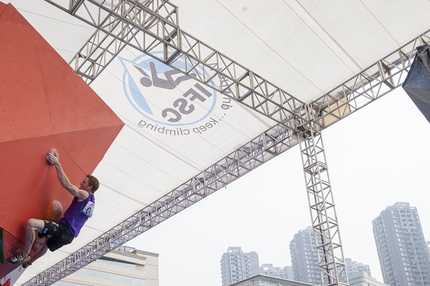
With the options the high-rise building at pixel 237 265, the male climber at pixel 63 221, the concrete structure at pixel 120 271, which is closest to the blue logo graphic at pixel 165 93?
the male climber at pixel 63 221

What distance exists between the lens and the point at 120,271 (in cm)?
4322

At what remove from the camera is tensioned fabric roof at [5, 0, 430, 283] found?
9766mm

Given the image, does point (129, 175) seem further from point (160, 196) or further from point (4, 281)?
point (4, 281)

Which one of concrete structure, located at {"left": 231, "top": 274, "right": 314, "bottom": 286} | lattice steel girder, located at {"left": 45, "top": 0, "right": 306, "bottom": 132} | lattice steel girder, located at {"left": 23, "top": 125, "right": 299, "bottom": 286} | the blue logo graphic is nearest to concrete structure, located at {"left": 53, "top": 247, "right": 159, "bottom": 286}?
concrete structure, located at {"left": 231, "top": 274, "right": 314, "bottom": 286}

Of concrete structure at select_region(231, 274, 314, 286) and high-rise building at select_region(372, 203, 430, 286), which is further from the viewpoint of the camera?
high-rise building at select_region(372, 203, 430, 286)

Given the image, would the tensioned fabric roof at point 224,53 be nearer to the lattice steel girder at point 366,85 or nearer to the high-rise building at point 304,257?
the lattice steel girder at point 366,85

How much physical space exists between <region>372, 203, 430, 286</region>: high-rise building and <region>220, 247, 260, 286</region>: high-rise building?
1108 inches

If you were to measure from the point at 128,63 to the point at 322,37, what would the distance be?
4.71 meters

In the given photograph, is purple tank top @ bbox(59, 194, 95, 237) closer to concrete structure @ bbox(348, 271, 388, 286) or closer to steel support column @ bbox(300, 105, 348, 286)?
steel support column @ bbox(300, 105, 348, 286)

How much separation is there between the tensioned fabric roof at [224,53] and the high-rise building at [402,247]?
142ft

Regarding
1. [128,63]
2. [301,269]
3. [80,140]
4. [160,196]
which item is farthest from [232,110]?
[301,269]

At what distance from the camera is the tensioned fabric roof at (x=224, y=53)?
977 cm

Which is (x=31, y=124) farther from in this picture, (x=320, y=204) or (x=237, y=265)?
(x=237, y=265)

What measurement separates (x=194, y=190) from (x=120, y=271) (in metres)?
31.9
